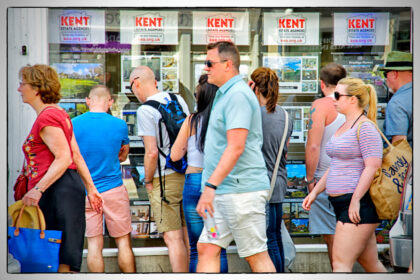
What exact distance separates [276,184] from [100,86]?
5.92 ft

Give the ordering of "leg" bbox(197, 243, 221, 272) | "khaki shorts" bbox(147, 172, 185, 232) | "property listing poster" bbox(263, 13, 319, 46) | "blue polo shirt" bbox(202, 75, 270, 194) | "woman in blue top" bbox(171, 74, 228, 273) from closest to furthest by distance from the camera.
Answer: "blue polo shirt" bbox(202, 75, 270, 194)
"leg" bbox(197, 243, 221, 272)
"woman in blue top" bbox(171, 74, 228, 273)
"khaki shorts" bbox(147, 172, 185, 232)
"property listing poster" bbox(263, 13, 319, 46)

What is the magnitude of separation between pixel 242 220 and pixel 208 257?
402 mm

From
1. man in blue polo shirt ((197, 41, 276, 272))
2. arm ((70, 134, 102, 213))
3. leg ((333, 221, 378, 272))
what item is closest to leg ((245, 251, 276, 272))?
man in blue polo shirt ((197, 41, 276, 272))

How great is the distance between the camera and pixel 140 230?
5.71 metres

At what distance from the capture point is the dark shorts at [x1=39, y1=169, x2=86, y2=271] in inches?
197

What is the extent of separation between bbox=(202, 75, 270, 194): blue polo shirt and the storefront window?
3.31ft

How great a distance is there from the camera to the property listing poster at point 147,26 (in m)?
5.59

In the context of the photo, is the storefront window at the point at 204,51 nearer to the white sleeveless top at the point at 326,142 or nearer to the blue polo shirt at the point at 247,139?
the white sleeveless top at the point at 326,142

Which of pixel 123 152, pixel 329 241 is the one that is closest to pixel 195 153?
pixel 123 152

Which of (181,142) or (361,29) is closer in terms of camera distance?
(181,142)

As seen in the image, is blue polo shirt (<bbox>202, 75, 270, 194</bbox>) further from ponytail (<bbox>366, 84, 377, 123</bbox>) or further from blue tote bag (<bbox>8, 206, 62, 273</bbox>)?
blue tote bag (<bbox>8, 206, 62, 273</bbox>)

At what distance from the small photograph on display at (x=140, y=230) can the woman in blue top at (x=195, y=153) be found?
715 millimetres

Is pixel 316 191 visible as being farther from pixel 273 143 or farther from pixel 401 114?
pixel 401 114

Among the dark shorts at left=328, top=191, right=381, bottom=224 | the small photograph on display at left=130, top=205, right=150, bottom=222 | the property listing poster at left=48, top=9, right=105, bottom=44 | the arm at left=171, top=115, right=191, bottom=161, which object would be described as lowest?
the small photograph on display at left=130, top=205, right=150, bottom=222
